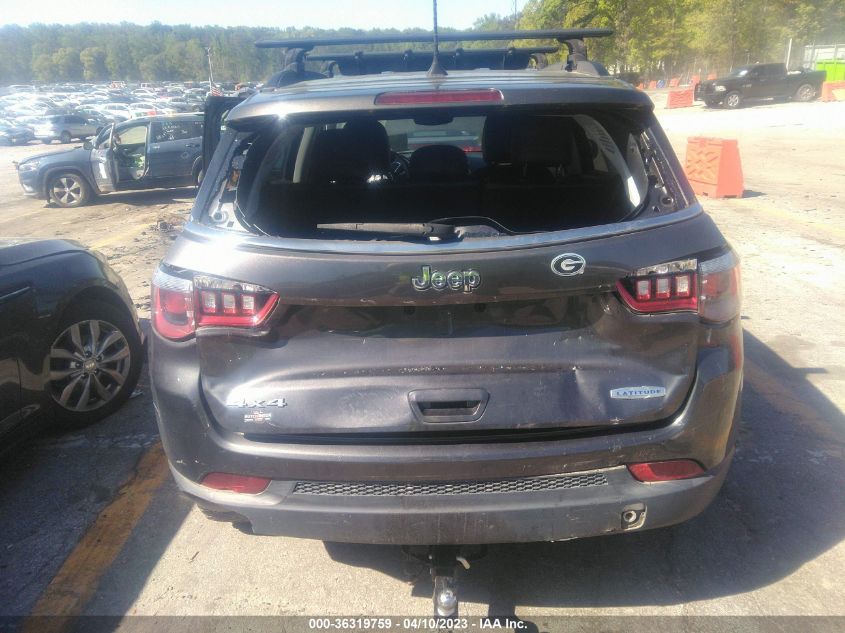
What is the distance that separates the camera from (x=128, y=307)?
4.58 m

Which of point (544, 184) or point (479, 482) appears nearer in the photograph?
point (479, 482)

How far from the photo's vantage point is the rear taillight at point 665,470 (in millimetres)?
2197

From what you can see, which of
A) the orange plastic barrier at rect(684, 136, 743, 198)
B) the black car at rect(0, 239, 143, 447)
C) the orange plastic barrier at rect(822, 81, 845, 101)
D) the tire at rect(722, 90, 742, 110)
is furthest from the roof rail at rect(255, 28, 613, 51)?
the orange plastic barrier at rect(822, 81, 845, 101)

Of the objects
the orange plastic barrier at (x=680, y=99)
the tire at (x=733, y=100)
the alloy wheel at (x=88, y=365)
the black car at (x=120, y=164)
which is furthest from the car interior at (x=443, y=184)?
the orange plastic barrier at (x=680, y=99)

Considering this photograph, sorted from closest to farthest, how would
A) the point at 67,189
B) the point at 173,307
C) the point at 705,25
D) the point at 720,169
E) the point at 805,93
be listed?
1. the point at 173,307
2. the point at 720,169
3. the point at 67,189
4. the point at 805,93
5. the point at 705,25

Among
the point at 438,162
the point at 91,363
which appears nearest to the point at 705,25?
the point at 438,162

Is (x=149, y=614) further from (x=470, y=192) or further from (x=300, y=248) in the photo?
(x=470, y=192)

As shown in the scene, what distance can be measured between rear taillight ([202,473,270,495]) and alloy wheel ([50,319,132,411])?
2090 millimetres

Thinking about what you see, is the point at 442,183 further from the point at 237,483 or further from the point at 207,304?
the point at 237,483

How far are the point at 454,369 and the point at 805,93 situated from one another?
128ft

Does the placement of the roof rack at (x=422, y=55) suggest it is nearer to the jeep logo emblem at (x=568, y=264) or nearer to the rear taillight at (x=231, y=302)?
the rear taillight at (x=231, y=302)

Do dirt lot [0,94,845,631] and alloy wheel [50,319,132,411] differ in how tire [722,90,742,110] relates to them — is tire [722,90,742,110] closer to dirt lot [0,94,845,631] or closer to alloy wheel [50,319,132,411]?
dirt lot [0,94,845,631]

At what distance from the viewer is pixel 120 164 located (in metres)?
15.0

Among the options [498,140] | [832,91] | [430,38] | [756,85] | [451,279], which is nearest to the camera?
[451,279]
